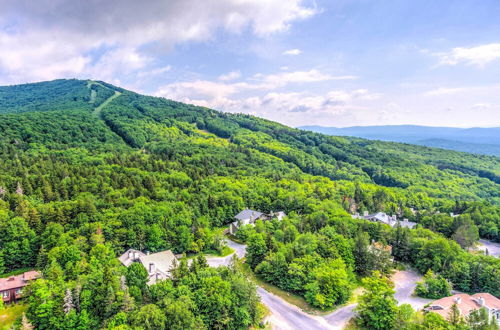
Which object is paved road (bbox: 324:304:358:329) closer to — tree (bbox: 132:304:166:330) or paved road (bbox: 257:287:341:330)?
paved road (bbox: 257:287:341:330)

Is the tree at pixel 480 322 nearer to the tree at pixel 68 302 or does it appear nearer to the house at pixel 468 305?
the house at pixel 468 305

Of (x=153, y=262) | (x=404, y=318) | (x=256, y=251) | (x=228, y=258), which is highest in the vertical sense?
(x=153, y=262)

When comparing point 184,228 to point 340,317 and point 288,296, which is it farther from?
point 340,317

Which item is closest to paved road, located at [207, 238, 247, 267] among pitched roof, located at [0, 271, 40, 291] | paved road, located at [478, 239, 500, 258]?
pitched roof, located at [0, 271, 40, 291]

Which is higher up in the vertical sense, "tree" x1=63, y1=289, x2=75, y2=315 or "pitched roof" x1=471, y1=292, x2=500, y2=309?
"tree" x1=63, y1=289, x2=75, y2=315

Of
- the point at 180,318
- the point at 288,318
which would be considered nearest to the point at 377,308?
the point at 288,318

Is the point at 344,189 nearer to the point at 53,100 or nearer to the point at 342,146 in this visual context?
the point at 342,146
